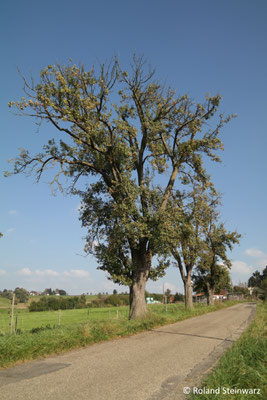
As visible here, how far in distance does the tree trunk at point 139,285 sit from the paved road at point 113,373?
604 cm

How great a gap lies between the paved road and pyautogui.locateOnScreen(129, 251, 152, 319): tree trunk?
604cm

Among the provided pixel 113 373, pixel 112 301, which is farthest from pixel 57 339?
pixel 112 301

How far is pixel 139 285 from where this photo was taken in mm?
16125

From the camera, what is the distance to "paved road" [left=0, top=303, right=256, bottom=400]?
505 centimetres

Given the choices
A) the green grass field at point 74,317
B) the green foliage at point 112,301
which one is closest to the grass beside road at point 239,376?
the green grass field at point 74,317

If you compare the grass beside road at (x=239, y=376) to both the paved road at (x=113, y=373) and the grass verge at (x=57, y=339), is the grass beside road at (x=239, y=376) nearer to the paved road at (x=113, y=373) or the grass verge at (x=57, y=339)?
A: the paved road at (x=113, y=373)

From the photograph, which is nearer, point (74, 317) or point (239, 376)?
point (239, 376)

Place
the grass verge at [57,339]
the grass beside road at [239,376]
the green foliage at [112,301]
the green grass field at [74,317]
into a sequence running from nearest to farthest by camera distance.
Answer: the grass beside road at [239,376] < the grass verge at [57,339] < the green grass field at [74,317] < the green foliage at [112,301]

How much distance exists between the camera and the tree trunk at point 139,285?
51.6 ft

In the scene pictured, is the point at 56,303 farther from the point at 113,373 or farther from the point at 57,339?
the point at 113,373

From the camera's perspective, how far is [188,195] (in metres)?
22.1

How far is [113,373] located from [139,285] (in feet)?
32.6

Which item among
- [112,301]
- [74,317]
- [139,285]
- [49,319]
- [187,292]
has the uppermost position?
[139,285]

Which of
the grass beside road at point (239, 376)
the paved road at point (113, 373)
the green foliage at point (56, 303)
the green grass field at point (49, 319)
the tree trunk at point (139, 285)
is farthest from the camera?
the green foliage at point (56, 303)
